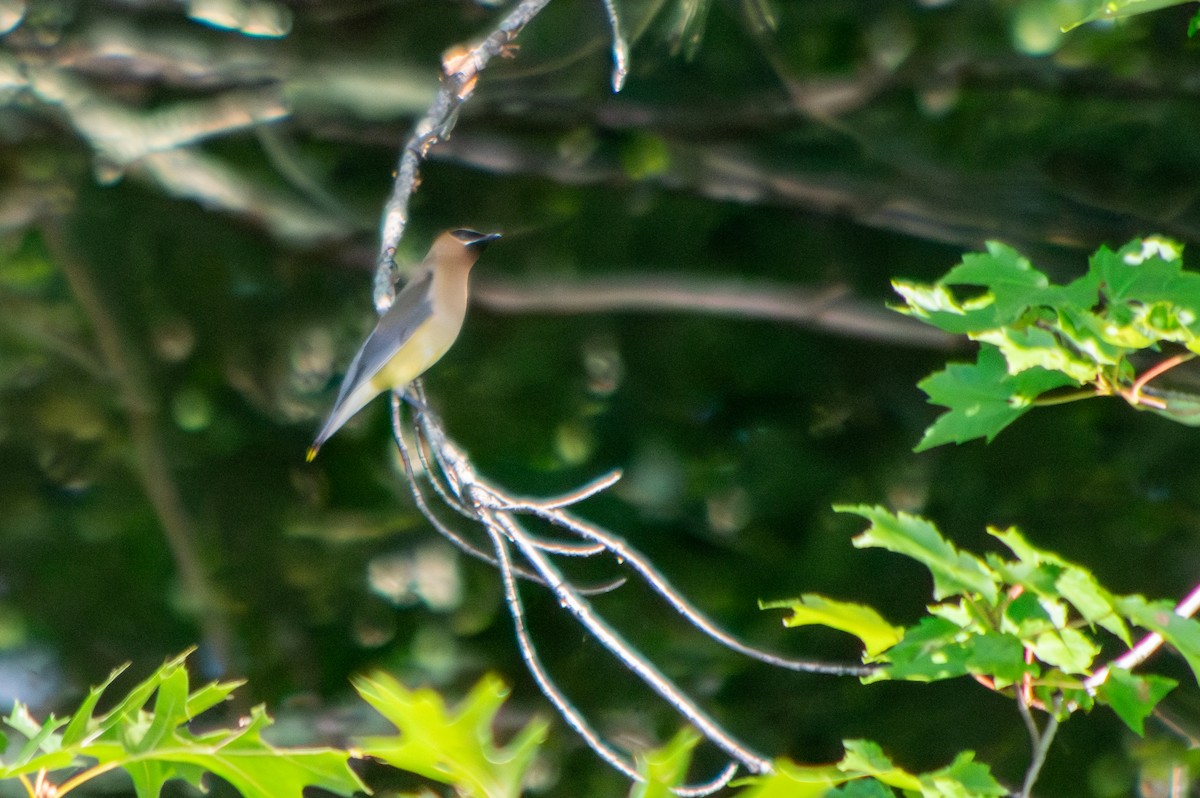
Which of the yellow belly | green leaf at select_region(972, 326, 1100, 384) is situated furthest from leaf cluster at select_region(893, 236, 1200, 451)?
the yellow belly

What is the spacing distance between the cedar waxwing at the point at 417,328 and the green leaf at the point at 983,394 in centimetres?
134

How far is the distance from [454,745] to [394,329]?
77.4 inches

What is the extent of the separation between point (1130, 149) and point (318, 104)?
2400 mm

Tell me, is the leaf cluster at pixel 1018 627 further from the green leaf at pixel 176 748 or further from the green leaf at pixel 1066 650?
the green leaf at pixel 176 748

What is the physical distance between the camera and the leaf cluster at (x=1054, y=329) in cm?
160

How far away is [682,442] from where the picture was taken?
4.18 metres

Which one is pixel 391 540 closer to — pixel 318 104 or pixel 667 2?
pixel 318 104

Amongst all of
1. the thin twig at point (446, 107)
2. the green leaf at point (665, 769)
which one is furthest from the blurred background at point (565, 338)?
the green leaf at point (665, 769)

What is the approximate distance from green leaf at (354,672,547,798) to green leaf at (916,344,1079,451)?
28.1 inches

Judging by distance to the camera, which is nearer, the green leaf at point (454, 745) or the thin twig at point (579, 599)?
the green leaf at point (454, 745)

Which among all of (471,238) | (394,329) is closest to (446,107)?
(394,329)

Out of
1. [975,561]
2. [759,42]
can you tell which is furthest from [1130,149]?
[975,561]

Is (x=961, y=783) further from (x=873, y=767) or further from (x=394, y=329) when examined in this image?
(x=394, y=329)

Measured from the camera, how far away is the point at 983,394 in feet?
5.60
